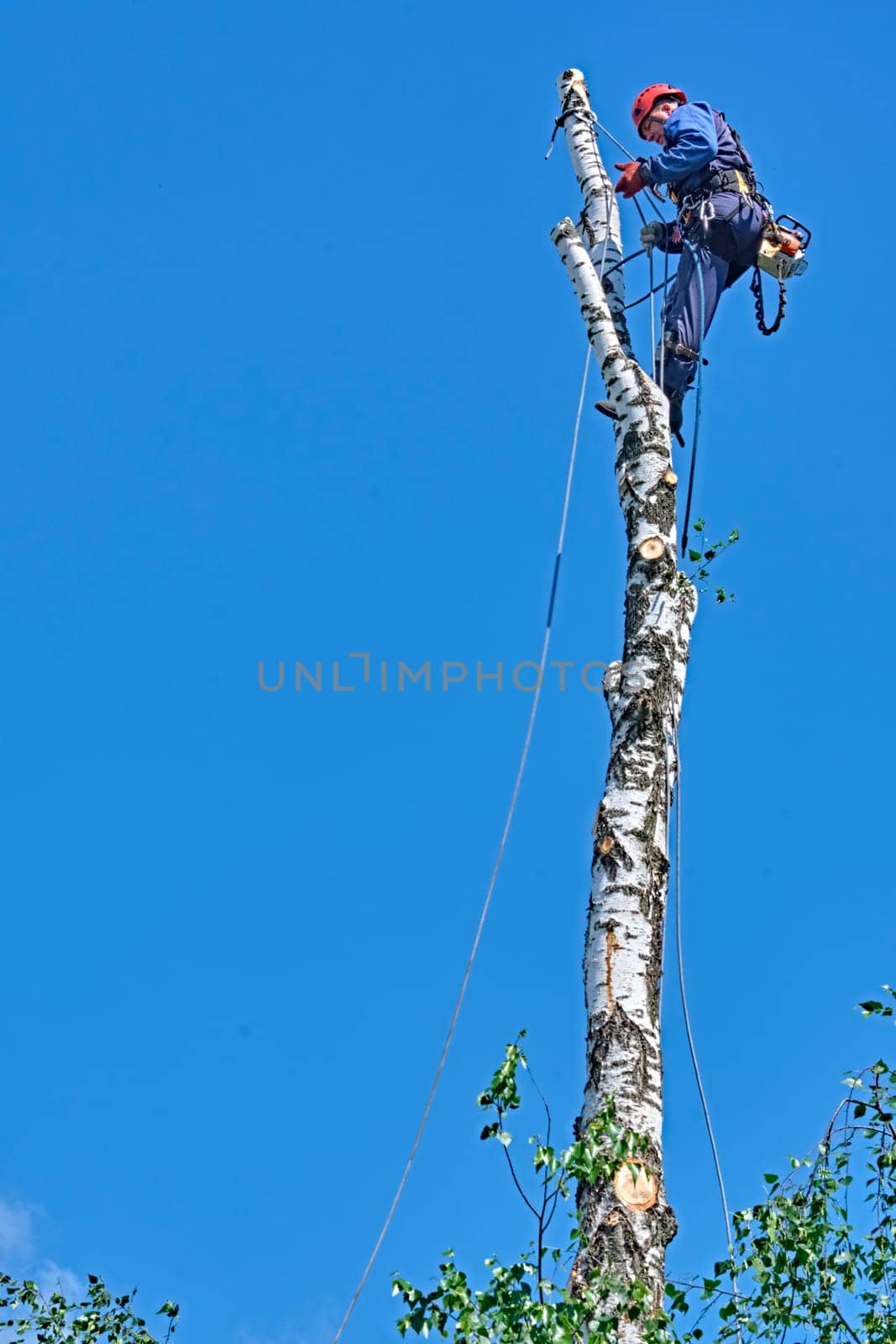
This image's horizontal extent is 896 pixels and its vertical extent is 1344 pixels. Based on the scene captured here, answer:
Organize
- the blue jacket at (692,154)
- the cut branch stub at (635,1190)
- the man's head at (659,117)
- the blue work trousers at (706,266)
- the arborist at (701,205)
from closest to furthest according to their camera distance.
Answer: the cut branch stub at (635,1190)
the blue work trousers at (706,266)
the arborist at (701,205)
the blue jacket at (692,154)
the man's head at (659,117)

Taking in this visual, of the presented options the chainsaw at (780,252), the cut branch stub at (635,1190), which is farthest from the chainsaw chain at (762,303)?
the cut branch stub at (635,1190)

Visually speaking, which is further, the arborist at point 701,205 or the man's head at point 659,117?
the man's head at point 659,117

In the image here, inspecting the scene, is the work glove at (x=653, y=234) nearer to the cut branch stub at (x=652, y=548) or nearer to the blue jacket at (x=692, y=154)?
the blue jacket at (x=692, y=154)

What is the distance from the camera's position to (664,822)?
4082mm

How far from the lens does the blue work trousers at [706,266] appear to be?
17.9ft

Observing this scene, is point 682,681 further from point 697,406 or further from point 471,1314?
point 471,1314

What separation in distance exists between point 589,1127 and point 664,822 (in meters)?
1.07

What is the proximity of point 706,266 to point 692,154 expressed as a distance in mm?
553

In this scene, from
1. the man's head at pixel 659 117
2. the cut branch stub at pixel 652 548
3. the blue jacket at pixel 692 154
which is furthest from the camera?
the man's head at pixel 659 117

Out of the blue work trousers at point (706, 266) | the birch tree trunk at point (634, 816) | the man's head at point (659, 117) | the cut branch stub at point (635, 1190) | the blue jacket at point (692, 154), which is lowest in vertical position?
the cut branch stub at point (635, 1190)

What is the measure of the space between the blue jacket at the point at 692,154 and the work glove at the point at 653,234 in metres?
0.21

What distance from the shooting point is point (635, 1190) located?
11.2 feet

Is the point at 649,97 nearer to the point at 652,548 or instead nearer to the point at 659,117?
the point at 659,117

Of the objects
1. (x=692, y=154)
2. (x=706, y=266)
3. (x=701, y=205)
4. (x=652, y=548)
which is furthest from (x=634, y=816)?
(x=692, y=154)
